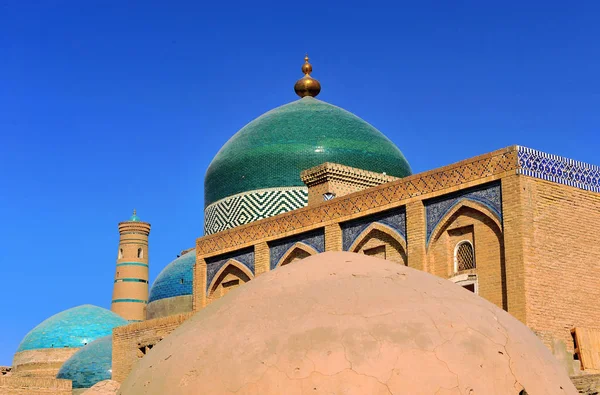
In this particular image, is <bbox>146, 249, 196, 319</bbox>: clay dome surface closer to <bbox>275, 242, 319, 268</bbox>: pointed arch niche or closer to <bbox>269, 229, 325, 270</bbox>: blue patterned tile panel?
<bbox>269, 229, 325, 270</bbox>: blue patterned tile panel

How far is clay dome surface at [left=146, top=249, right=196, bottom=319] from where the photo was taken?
26.0 m

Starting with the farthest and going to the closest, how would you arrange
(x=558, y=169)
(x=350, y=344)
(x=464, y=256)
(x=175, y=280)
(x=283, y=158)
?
(x=175, y=280) → (x=283, y=158) → (x=464, y=256) → (x=558, y=169) → (x=350, y=344)

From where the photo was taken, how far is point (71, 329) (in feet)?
98.2

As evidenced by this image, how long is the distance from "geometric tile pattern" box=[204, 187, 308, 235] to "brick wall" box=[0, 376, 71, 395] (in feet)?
16.5

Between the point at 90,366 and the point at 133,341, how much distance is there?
624 cm

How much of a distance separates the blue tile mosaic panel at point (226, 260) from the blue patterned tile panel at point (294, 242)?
22.2 inches

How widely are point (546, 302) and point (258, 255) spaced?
6.12 metres

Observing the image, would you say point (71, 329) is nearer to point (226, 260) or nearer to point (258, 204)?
point (258, 204)

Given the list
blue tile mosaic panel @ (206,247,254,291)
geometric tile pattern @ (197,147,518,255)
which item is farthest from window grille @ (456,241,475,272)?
blue tile mosaic panel @ (206,247,254,291)

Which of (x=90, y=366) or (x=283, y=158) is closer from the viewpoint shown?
(x=283, y=158)

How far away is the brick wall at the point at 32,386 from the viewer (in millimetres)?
20078

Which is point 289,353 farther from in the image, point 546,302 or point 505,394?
point 546,302

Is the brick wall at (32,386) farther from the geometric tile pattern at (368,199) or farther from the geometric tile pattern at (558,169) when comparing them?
the geometric tile pattern at (558,169)

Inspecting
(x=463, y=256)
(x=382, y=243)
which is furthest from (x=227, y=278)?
(x=463, y=256)
